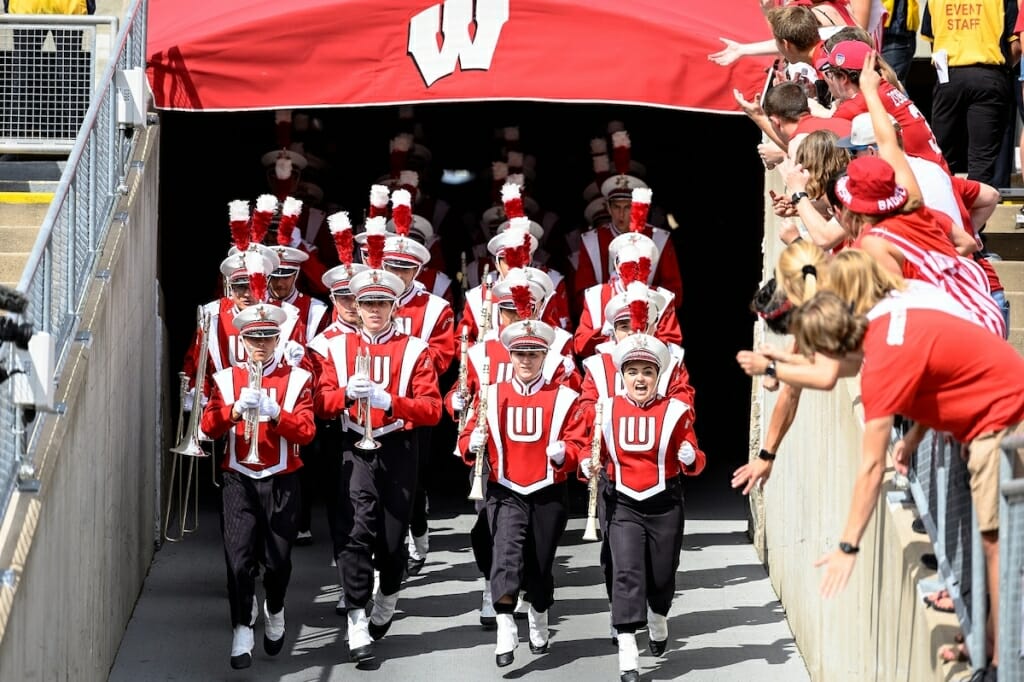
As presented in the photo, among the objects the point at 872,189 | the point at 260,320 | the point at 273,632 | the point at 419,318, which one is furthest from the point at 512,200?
the point at 872,189

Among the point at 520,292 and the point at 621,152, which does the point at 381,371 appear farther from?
the point at 621,152

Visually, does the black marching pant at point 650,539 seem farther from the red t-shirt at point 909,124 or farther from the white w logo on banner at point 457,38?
the white w logo on banner at point 457,38

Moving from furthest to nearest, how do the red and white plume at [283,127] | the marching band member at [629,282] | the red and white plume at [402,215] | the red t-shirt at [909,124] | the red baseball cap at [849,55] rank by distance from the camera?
1. the red and white plume at [283,127]
2. the red and white plume at [402,215]
3. the marching band member at [629,282]
4. the red t-shirt at [909,124]
5. the red baseball cap at [849,55]

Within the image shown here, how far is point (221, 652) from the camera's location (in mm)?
10672

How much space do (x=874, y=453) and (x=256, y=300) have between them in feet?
18.7

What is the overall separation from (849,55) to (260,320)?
3.74m

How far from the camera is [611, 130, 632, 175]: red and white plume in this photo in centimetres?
1430

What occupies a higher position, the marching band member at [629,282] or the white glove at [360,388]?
the marching band member at [629,282]

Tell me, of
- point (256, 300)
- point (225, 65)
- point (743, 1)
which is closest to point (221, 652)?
point (256, 300)

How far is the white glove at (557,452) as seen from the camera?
412 inches

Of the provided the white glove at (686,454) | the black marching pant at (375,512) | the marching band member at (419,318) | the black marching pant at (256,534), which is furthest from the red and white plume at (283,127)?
the white glove at (686,454)

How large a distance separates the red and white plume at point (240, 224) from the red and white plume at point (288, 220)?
53cm

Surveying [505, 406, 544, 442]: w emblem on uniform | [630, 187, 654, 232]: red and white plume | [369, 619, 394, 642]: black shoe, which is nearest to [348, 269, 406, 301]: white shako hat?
[505, 406, 544, 442]: w emblem on uniform

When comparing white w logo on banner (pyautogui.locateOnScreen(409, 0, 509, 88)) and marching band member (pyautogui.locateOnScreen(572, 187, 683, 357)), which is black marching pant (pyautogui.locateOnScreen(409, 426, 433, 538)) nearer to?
marching band member (pyautogui.locateOnScreen(572, 187, 683, 357))
